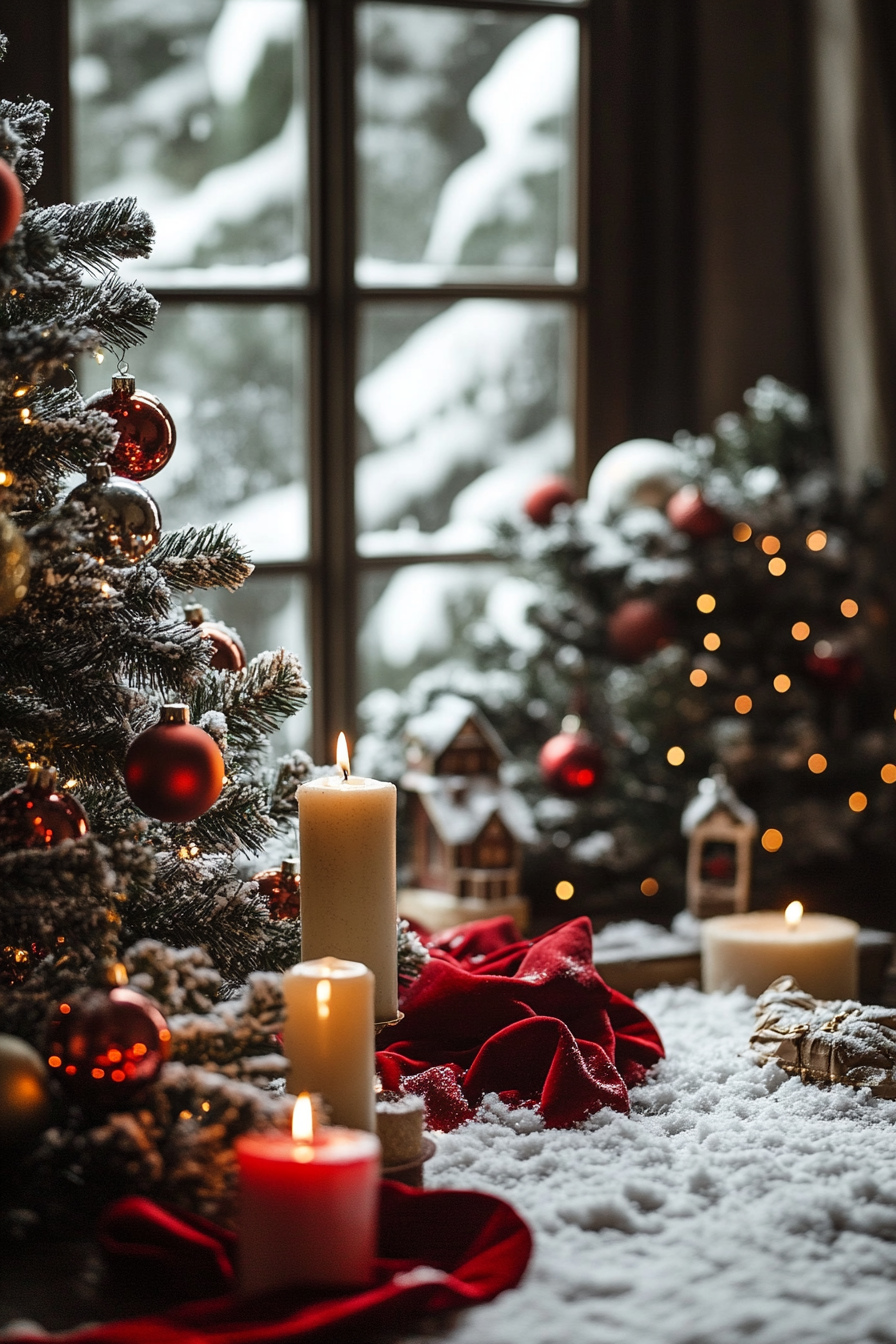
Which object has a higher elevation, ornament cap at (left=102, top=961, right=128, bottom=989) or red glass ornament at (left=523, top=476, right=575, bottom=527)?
red glass ornament at (left=523, top=476, right=575, bottom=527)

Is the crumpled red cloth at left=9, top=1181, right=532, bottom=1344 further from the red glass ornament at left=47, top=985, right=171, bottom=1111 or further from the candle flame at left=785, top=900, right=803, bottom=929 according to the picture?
Answer: the candle flame at left=785, top=900, right=803, bottom=929

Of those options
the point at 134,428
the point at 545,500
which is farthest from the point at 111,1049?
the point at 545,500

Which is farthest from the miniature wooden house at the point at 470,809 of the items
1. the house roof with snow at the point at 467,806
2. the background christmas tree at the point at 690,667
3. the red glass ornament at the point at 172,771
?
the red glass ornament at the point at 172,771

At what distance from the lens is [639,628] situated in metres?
2.02

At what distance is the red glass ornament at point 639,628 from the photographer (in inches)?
79.5

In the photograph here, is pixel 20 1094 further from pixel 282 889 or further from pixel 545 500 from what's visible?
pixel 545 500

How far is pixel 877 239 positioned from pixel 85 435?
161cm

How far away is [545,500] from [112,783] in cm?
111

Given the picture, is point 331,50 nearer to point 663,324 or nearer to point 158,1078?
point 663,324

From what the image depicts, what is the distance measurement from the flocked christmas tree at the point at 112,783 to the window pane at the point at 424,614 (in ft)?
3.35

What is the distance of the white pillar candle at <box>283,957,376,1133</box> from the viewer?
96cm

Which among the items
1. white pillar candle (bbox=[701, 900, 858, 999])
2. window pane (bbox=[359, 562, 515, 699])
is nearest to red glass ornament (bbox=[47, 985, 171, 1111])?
Answer: white pillar candle (bbox=[701, 900, 858, 999])

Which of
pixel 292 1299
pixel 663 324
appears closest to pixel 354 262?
pixel 663 324

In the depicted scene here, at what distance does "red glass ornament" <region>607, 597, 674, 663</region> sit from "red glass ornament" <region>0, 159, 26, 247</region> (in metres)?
1.22
